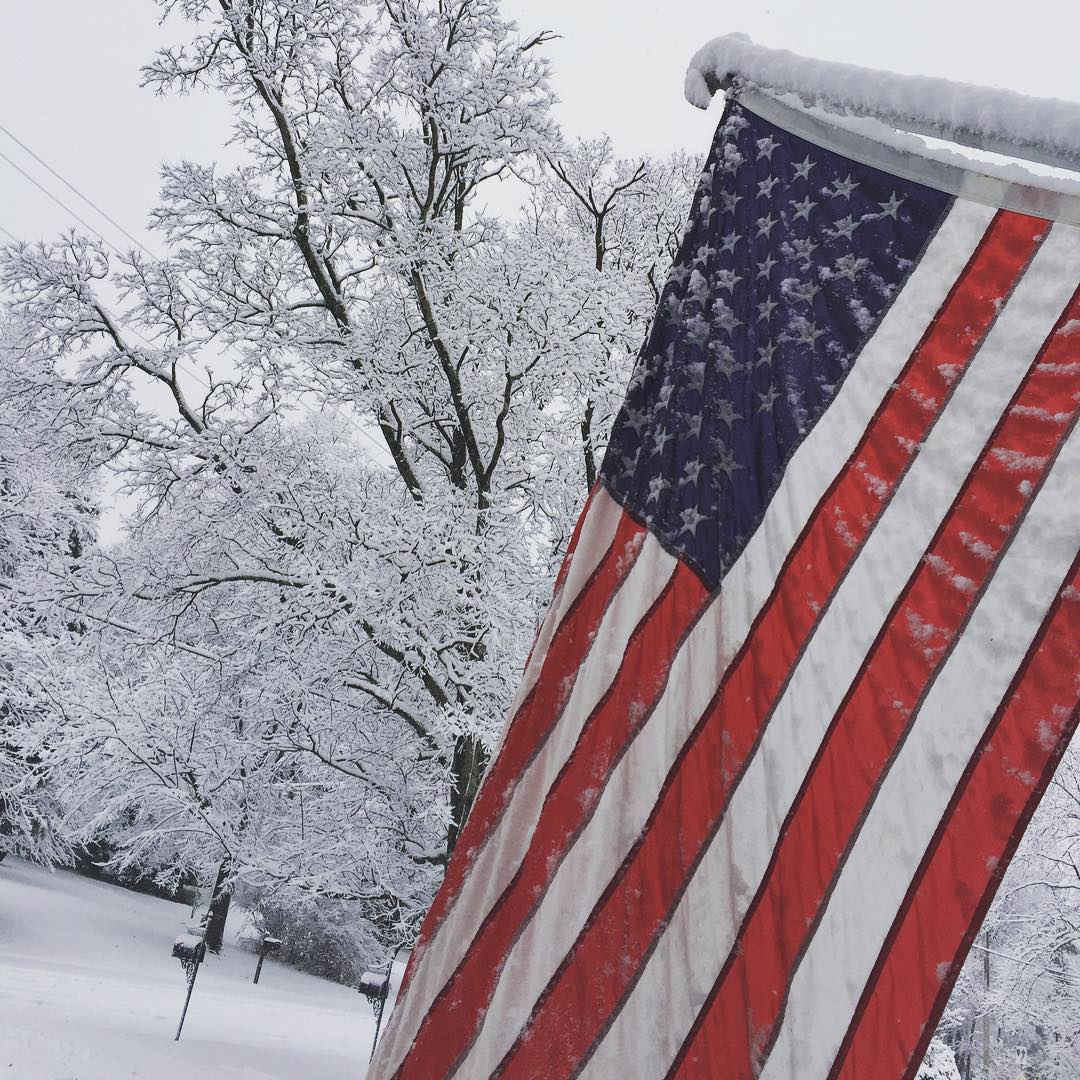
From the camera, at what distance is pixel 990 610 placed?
1914 mm

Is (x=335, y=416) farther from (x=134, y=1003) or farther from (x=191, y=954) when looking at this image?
(x=134, y=1003)

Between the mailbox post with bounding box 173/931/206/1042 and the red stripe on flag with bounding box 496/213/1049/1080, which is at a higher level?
the red stripe on flag with bounding box 496/213/1049/1080

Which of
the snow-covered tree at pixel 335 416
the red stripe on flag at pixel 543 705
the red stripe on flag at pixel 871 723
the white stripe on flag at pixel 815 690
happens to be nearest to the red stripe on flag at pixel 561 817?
the red stripe on flag at pixel 543 705

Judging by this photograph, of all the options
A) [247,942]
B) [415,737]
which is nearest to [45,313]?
[415,737]

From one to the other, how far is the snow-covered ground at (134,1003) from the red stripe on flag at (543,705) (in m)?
9.27

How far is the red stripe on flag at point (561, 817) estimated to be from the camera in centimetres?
217

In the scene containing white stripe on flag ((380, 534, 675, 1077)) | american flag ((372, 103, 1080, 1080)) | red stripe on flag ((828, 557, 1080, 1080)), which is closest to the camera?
red stripe on flag ((828, 557, 1080, 1080))

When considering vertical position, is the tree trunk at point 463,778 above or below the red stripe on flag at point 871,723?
below

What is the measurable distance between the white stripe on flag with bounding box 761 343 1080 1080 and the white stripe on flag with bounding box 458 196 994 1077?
19.1 inches

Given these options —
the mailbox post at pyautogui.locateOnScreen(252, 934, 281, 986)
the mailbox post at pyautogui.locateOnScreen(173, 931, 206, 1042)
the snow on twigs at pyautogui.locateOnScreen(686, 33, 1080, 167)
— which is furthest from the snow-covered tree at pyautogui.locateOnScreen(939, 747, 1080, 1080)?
the snow on twigs at pyautogui.locateOnScreen(686, 33, 1080, 167)

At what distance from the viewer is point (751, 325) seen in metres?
2.54

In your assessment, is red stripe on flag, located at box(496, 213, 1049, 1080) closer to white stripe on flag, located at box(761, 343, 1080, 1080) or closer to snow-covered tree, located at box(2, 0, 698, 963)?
white stripe on flag, located at box(761, 343, 1080, 1080)

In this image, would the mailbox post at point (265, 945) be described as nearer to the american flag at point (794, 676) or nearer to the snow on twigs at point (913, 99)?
the american flag at point (794, 676)

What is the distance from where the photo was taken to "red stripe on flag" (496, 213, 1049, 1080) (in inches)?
80.4
